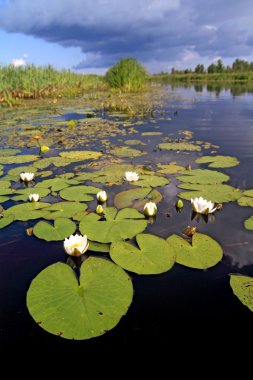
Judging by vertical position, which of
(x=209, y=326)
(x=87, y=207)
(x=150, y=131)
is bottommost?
(x=209, y=326)

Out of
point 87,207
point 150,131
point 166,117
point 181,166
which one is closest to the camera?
point 87,207

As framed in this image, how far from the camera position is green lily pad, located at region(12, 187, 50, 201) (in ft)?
10.1

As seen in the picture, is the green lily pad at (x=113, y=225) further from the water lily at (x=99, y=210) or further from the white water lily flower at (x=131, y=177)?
the white water lily flower at (x=131, y=177)

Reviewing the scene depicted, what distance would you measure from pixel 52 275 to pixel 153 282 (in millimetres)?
656

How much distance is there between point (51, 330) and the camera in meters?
1.41

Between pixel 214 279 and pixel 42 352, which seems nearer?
pixel 42 352

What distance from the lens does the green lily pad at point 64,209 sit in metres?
2.65

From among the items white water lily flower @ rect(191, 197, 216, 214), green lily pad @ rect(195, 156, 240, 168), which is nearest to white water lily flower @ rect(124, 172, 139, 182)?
white water lily flower @ rect(191, 197, 216, 214)

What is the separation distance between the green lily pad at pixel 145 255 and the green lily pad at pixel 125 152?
2714 mm

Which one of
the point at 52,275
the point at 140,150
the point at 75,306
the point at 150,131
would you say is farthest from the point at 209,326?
the point at 150,131

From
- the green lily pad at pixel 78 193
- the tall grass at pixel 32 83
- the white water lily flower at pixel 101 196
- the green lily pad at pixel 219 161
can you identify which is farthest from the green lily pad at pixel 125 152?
the tall grass at pixel 32 83

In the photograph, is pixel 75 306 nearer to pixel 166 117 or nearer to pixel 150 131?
pixel 150 131

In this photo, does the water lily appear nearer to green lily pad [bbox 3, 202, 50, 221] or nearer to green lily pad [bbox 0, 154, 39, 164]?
green lily pad [bbox 3, 202, 50, 221]

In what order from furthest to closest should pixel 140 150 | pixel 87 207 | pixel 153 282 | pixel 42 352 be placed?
pixel 140 150
pixel 87 207
pixel 153 282
pixel 42 352
